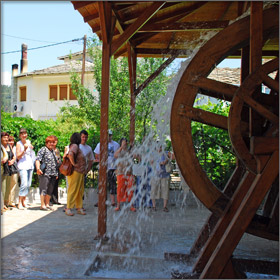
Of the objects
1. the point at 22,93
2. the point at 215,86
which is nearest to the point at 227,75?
the point at 215,86

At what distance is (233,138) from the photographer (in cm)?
311

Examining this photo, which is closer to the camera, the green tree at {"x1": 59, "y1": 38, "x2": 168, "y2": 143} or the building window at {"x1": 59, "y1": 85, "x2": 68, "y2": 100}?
the green tree at {"x1": 59, "y1": 38, "x2": 168, "y2": 143}

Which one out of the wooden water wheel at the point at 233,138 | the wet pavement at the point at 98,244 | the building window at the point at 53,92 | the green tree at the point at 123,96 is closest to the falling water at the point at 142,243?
the wet pavement at the point at 98,244

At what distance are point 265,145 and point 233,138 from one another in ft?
1.02

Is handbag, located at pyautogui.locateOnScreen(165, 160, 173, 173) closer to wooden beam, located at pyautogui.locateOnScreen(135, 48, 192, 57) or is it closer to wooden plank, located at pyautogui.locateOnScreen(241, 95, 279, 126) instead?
wooden beam, located at pyautogui.locateOnScreen(135, 48, 192, 57)

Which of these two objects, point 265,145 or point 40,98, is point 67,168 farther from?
point 40,98

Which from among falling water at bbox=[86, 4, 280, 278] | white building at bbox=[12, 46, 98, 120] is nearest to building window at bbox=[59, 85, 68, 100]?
white building at bbox=[12, 46, 98, 120]

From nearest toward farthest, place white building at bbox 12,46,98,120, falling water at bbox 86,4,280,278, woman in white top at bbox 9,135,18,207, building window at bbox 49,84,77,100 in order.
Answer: falling water at bbox 86,4,280,278 → woman in white top at bbox 9,135,18,207 → white building at bbox 12,46,98,120 → building window at bbox 49,84,77,100

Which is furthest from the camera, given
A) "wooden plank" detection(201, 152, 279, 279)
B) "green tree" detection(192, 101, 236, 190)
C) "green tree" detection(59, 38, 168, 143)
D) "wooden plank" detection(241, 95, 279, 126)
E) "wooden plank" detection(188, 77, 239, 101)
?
"green tree" detection(59, 38, 168, 143)

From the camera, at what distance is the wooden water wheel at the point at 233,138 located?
2.80 metres

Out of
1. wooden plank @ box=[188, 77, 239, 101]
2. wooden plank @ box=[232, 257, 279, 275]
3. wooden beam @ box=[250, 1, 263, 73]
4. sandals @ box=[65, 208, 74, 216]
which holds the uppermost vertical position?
wooden beam @ box=[250, 1, 263, 73]

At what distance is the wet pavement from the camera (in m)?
Answer: 3.66

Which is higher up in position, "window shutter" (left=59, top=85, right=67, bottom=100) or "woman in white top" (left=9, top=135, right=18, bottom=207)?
"window shutter" (left=59, top=85, right=67, bottom=100)

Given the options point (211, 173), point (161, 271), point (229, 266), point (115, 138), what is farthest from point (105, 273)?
point (115, 138)
